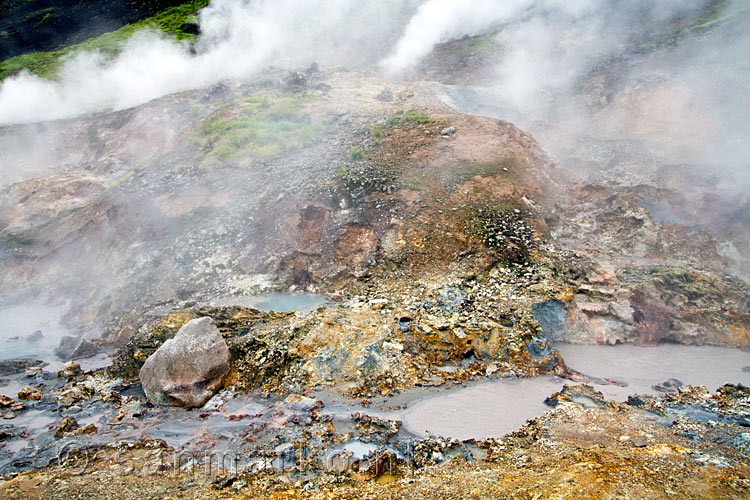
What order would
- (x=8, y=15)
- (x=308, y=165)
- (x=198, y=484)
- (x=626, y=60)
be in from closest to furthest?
(x=198, y=484)
(x=308, y=165)
(x=626, y=60)
(x=8, y=15)

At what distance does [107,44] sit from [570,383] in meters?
28.4

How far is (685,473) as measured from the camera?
169 inches

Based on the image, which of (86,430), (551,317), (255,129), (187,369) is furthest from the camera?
(255,129)

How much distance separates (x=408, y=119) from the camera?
14.1 meters

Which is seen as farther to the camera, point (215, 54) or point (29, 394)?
point (215, 54)

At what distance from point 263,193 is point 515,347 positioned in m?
7.76

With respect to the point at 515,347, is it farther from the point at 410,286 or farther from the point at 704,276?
the point at 704,276

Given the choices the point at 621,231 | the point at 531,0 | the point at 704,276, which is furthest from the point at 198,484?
the point at 531,0

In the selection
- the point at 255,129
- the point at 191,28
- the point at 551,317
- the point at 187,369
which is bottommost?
the point at 551,317

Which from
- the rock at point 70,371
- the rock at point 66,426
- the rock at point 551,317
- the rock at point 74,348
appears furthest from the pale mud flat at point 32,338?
the rock at point 551,317

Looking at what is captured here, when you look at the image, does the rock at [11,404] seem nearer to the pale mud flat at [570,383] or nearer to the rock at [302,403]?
the rock at [302,403]

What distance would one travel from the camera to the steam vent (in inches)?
207

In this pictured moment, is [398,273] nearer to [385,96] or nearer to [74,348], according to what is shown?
[74,348]

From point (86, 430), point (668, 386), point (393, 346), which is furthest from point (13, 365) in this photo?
point (668, 386)
